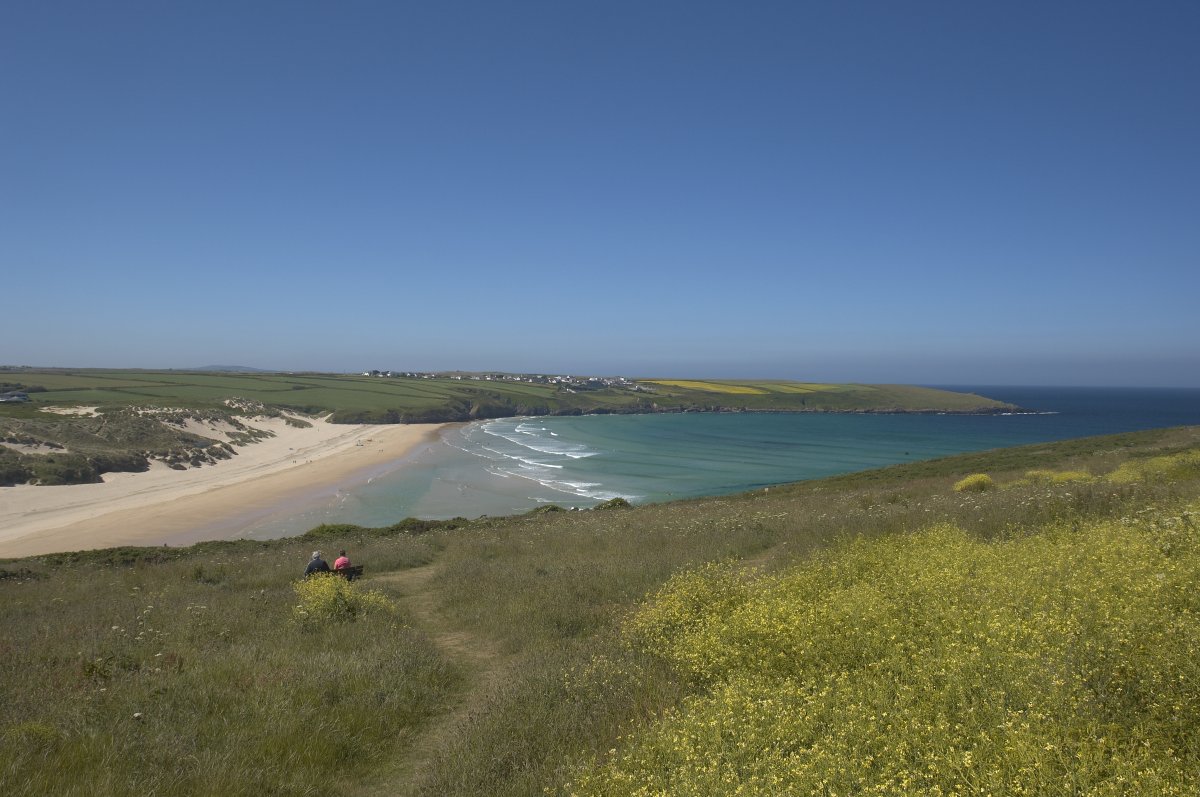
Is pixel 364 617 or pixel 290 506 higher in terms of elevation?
pixel 364 617

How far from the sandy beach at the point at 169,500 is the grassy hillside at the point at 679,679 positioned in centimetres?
2269

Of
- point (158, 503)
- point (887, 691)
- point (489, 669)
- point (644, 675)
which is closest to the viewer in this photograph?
point (887, 691)

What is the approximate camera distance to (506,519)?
2809 centimetres

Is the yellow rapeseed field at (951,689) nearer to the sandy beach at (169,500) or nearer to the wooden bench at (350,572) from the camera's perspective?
the wooden bench at (350,572)

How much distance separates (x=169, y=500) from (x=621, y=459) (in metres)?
39.4

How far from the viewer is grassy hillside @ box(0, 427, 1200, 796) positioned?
4.17 metres

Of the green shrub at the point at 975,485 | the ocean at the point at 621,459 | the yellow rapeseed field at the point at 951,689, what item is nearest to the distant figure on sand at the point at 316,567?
the yellow rapeseed field at the point at 951,689

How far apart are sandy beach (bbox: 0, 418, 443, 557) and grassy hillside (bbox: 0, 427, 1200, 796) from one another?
893 inches

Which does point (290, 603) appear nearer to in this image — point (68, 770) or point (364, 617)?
point (364, 617)

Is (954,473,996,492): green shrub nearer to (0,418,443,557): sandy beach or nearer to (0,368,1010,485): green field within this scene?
(0,418,443,557): sandy beach

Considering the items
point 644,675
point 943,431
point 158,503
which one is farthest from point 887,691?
point 943,431

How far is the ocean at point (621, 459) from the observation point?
40719mm

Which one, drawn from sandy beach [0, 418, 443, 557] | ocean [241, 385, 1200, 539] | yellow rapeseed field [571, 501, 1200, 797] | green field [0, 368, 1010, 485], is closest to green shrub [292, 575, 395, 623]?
yellow rapeseed field [571, 501, 1200, 797]

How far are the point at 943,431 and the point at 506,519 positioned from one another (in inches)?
3676
